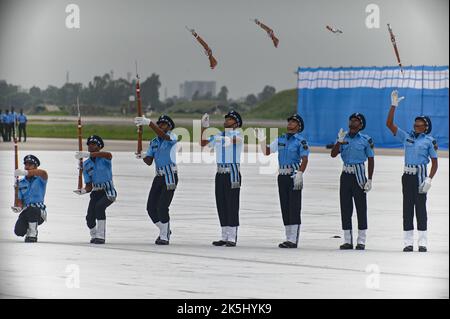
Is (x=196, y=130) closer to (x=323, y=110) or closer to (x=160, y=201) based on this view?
(x=323, y=110)

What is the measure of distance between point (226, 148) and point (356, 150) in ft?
5.48

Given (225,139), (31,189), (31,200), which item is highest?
(225,139)

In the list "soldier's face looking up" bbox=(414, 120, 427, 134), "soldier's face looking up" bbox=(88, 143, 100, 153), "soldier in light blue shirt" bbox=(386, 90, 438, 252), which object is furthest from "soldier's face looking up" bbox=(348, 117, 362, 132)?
"soldier's face looking up" bbox=(88, 143, 100, 153)

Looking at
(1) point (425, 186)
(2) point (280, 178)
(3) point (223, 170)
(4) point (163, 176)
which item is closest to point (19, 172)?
(4) point (163, 176)

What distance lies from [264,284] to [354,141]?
4.18 metres

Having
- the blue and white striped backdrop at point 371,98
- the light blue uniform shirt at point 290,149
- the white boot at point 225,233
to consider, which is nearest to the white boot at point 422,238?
the light blue uniform shirt at point 290,149

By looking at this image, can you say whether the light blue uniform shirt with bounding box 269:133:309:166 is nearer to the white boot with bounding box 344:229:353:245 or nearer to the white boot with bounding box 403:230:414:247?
the white boot with bounding box 344:229:353:245

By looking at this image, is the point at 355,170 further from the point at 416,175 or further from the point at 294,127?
the point at 294,127

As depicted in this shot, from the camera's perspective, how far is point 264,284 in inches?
510

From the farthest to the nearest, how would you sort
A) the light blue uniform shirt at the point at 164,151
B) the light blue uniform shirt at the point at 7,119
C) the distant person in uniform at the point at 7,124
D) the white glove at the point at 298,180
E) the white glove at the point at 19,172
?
the light blue uniform shirt at the point at 7,119
the distant person in uniform at the point at 7,124
the light blue uniform shirt at the point at 164,151
the white glove at the point at 298,180
the white glove at the point at 19,172

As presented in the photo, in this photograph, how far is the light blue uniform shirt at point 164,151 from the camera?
1667cm

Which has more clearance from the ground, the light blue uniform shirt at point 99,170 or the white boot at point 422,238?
the light blue uniform shirt at point 99,170

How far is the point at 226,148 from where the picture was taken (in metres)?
16.8

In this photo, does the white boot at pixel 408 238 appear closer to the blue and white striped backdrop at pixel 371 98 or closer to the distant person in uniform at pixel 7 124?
the blue and white striped backdrop at pixel 371 98
